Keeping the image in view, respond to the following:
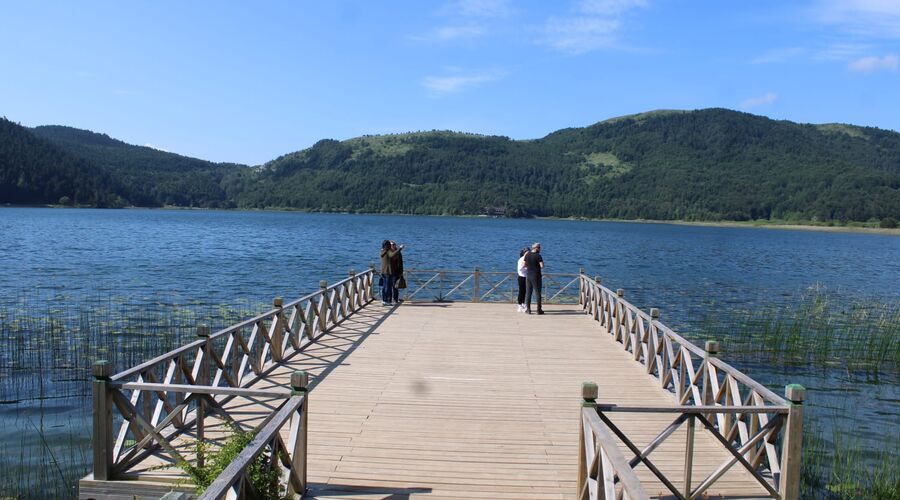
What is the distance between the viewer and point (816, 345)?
18.0 metres

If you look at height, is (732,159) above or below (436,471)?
above

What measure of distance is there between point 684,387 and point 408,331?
20.9 ft

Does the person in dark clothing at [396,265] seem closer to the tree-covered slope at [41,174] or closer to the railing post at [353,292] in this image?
the railing post at [353,292]

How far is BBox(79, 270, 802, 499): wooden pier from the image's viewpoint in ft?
→ 18.6

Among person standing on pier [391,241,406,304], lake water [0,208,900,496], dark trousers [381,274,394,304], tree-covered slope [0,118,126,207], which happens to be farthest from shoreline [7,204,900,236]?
dark trousers [381,274,394,304]

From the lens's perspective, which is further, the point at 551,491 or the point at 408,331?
the point at 408,331

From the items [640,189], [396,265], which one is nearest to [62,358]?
[396,265]

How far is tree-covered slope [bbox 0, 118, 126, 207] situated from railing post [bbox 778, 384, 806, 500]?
154m

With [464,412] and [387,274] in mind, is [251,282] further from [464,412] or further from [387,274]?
[464,412]

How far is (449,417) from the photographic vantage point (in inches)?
319

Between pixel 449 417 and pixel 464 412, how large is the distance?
32cm

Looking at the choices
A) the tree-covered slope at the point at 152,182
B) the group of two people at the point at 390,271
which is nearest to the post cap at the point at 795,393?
the group of two people at the point at 390,271

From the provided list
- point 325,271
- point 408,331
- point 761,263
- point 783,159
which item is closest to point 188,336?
point 408,331

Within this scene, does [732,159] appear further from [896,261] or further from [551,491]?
[551,491]
